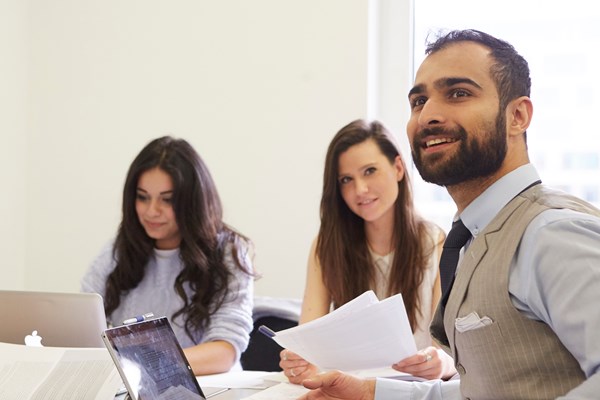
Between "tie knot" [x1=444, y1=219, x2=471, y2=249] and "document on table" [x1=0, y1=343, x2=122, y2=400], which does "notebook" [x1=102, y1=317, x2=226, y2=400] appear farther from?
"tie knot" [x1=444, y1=219, x2=471, y2=249]

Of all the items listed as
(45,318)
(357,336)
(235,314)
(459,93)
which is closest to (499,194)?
(459,93)

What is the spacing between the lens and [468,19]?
344cm

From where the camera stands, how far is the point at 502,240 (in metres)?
1.19

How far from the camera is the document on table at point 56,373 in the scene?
1.54 meters

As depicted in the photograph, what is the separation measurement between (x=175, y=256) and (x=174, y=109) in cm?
107

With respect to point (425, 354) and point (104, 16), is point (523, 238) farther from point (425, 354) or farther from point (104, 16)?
point (104, 16)

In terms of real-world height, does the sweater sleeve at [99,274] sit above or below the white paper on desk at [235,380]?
above

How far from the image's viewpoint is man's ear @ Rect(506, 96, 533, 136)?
1.34 metres

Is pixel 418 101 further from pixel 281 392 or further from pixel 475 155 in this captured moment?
pixel 281 392

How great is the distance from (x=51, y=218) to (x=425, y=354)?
7.82 ft

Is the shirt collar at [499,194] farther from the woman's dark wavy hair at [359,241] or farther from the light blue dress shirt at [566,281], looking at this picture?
the woman's dark wavy hair at [359,241]

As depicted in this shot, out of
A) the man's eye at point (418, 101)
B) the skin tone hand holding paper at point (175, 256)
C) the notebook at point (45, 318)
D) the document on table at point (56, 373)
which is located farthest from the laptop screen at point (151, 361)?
the skin tone hand holding paper at point (175, 256)

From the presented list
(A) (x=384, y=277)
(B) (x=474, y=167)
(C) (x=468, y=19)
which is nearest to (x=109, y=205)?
(A) (x=384, y=277)

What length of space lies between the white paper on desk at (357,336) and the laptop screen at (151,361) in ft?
0.76
